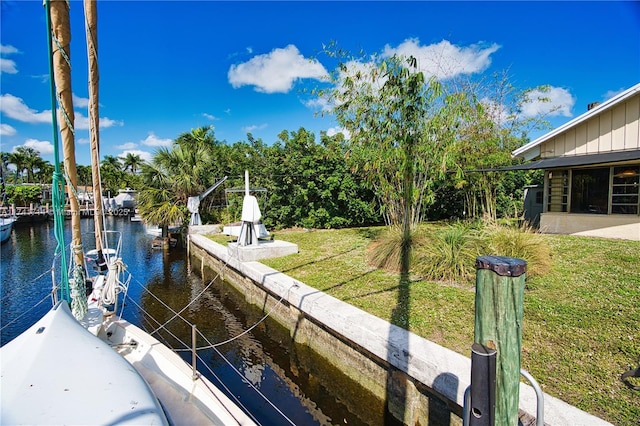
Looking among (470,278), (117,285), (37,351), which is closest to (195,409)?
(37,351)

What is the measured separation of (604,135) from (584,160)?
1.44 metres

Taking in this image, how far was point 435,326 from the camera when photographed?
14.0ft

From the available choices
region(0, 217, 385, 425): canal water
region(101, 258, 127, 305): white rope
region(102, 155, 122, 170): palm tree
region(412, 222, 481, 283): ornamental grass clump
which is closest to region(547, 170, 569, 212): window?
region(412, 222, 481, 283): ornamental grass clump

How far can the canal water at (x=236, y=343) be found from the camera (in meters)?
4.03

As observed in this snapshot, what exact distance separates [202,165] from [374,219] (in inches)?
375

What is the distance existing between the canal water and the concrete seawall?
25 cm

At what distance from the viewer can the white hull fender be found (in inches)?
72.7

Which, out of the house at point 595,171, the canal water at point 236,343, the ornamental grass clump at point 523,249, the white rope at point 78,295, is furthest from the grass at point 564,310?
the white rope at point 78,295

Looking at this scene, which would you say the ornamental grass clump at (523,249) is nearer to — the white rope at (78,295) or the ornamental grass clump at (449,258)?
the ornamental grass clump at (449,258)

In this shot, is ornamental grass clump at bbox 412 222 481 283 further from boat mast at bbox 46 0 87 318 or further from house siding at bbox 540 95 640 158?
house siding at bbox 540 95 640 158

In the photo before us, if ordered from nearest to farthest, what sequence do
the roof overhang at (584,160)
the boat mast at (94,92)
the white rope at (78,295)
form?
the white rope at (78,295) → the boat mast at (94,92) → the roof overhang at (584,160)

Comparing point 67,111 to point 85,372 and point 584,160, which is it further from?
point 584,160

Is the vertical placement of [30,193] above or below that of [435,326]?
above

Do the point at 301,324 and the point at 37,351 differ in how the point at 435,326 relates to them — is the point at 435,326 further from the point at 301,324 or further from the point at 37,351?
the point at 37,351
